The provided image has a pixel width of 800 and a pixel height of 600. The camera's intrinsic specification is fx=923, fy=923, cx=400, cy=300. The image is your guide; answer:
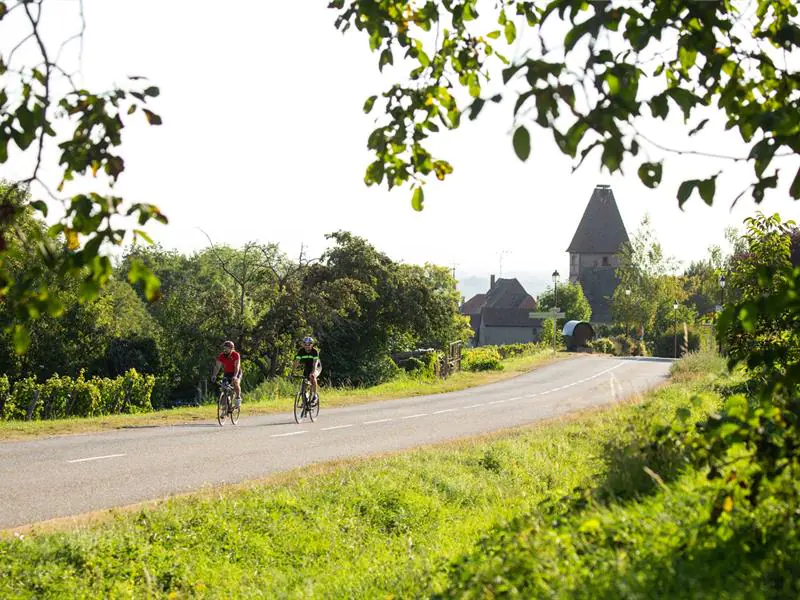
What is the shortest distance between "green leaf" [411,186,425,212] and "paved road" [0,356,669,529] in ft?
13.4

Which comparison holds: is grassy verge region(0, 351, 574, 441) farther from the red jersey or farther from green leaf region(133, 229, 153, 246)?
green leaf region(133, 229, 153, 246)

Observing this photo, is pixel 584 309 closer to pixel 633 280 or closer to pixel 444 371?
pixel 633 280

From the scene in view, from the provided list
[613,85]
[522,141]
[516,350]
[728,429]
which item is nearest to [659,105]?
[613,85]

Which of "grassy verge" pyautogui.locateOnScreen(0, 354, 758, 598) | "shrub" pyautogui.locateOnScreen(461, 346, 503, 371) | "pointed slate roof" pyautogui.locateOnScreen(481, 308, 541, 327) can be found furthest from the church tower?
"grassy verge" pyautogui.locateOnScreen(0, 354, 758, 598)

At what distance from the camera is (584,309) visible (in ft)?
275

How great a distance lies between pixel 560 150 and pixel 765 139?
83 cm

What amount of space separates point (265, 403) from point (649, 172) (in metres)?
19.5

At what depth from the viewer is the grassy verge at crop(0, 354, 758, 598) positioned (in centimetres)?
456

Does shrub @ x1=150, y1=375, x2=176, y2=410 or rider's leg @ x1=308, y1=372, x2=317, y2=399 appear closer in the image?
rider's leg @ x1=308, y1=372, x2=317, y2=399

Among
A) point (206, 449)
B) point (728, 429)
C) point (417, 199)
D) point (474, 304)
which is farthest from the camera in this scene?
point (474, 304)

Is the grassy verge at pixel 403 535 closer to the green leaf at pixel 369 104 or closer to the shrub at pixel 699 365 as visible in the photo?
the green leaf at pixel 369 104

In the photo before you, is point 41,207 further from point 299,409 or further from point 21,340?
point 299,409

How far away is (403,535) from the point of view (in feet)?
28.4

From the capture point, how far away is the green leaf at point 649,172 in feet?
13.1
